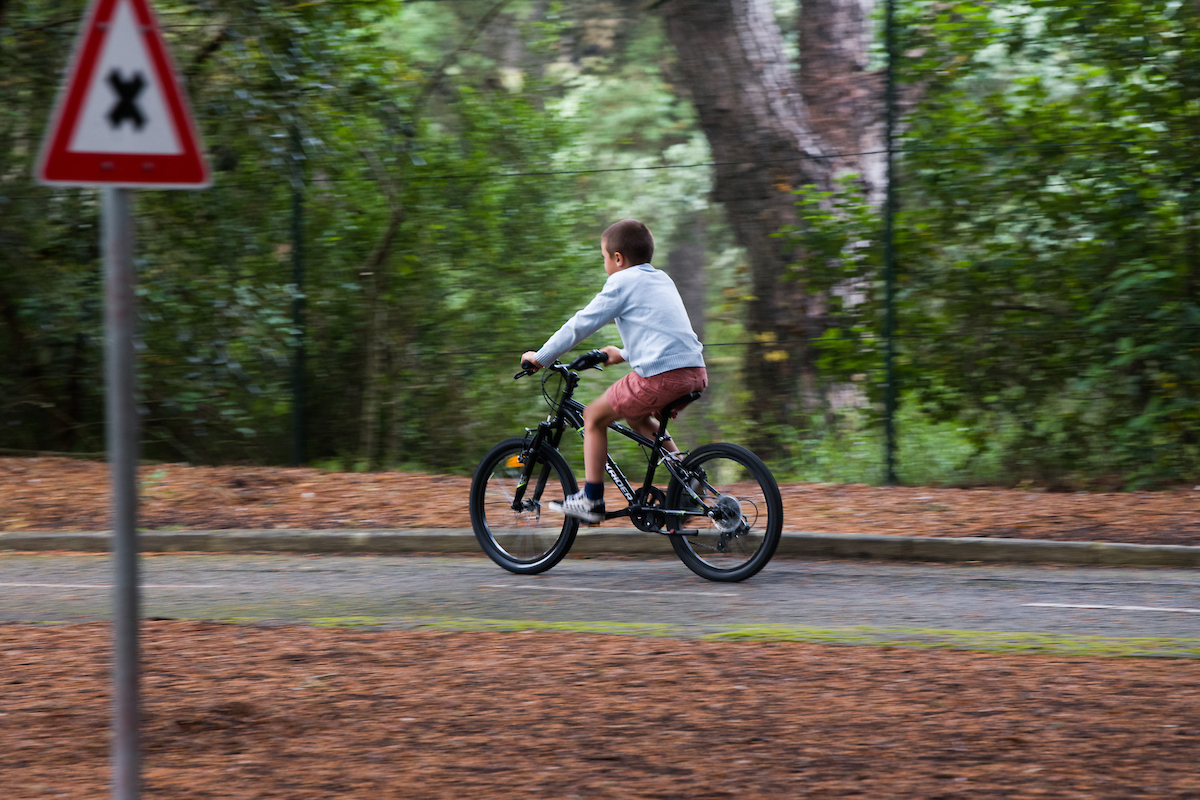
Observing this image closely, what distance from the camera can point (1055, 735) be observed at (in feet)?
13.6

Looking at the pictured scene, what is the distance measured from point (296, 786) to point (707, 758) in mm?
1217

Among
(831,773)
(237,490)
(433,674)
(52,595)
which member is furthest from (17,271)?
(831,773)

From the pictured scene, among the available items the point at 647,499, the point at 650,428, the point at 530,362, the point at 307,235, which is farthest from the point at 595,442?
the point at 307,235

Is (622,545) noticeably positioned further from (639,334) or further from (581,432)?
(639,334)

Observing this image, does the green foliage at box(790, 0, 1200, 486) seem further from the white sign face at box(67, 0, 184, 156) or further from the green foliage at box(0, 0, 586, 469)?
the white sign face at box(67, 0, 184, 156)

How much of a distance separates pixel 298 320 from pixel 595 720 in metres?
7.82

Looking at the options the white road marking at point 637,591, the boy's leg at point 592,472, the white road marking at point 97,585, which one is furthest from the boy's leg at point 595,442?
the white road marking at point 97,585

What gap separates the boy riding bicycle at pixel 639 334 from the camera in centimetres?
699

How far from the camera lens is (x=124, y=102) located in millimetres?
3289

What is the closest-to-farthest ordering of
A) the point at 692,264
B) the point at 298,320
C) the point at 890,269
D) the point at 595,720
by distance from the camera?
1. the point at 595,720
2. the point at 890,269
3. the point at 692,264
4. the point at 298,320

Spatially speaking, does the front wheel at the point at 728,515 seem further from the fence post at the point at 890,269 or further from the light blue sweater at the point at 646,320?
the fence post at the point at 890,269

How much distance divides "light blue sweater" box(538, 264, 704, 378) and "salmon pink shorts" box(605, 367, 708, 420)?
5 cm

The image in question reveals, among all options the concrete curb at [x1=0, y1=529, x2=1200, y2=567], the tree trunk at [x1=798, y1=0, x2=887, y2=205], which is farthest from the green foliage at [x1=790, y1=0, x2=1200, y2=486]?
the concrete curb at [x1=0, y1=529, x2=1200, y2=567]

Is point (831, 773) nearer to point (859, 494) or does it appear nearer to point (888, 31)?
point (859, 494)
